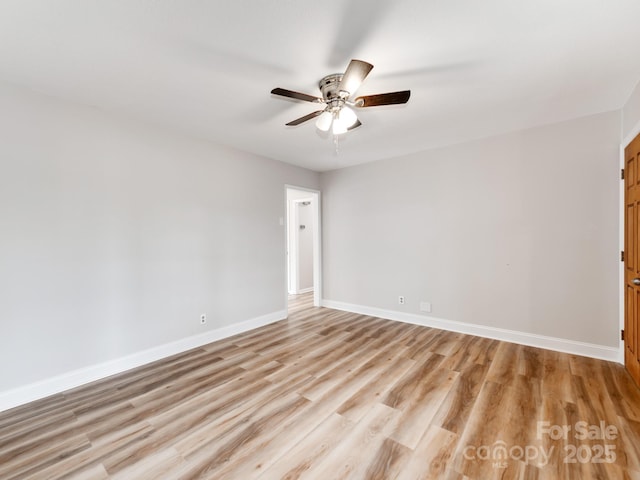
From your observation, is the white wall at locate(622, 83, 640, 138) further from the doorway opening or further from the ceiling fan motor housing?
the doorway opening

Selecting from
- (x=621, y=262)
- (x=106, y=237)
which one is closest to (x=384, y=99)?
(x=106, y=237)

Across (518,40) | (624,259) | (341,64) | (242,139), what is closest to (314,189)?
(242,139)

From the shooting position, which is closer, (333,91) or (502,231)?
(333,91)

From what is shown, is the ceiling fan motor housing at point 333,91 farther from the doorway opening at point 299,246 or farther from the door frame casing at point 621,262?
the doorway opening at point 299,246

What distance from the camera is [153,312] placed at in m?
2.96

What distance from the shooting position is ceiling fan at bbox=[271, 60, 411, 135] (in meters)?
1.71

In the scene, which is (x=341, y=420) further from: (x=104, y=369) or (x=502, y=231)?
(x=502, y=231)

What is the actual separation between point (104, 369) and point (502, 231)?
15.1 ft

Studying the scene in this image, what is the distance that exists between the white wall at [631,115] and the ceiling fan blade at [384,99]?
6.83ft

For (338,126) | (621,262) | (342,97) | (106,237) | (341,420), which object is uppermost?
(342,97)

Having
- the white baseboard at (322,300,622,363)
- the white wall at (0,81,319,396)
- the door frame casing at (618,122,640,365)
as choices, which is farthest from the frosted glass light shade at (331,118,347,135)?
the white baseboard at (322,300,622,363)

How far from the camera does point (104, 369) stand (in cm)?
261

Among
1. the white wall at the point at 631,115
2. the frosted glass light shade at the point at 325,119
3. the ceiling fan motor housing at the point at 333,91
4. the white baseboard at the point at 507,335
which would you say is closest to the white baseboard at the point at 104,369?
the white baseboard at the point at 507,335

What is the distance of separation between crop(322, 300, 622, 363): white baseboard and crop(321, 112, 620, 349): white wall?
58mm
